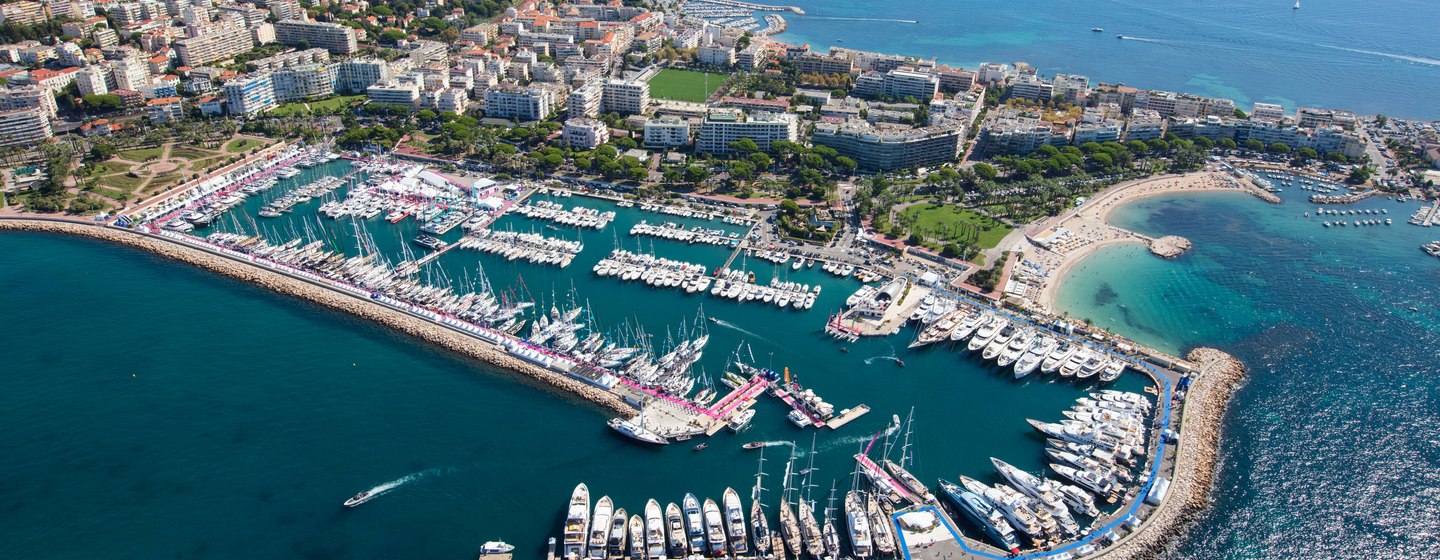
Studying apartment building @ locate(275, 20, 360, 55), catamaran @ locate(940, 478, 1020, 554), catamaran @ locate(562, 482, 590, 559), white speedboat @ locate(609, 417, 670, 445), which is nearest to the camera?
catamaran @ locate(562, 482, 590, 559)

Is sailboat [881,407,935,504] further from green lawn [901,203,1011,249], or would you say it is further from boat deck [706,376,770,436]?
green lawn [901,203,1011,249]

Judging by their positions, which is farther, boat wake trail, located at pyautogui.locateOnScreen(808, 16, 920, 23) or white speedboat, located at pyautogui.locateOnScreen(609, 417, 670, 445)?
boat wake trail, located at pyautogui.locateOnScreen(808, 16, 920, 23)

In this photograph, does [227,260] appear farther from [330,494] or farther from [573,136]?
[573,136]

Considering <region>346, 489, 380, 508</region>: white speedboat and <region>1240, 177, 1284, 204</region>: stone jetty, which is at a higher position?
<region>1240, 177, 1284, 204</region>: stone jetty

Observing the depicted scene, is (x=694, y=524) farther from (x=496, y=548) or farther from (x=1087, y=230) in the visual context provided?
(x=1087, y=230)

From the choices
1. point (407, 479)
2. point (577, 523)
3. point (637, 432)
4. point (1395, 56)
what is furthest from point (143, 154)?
point (1395, 56)

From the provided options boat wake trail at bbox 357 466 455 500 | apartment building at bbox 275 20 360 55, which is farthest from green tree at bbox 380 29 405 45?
boat wake trail at bbox 357 466 455 500
